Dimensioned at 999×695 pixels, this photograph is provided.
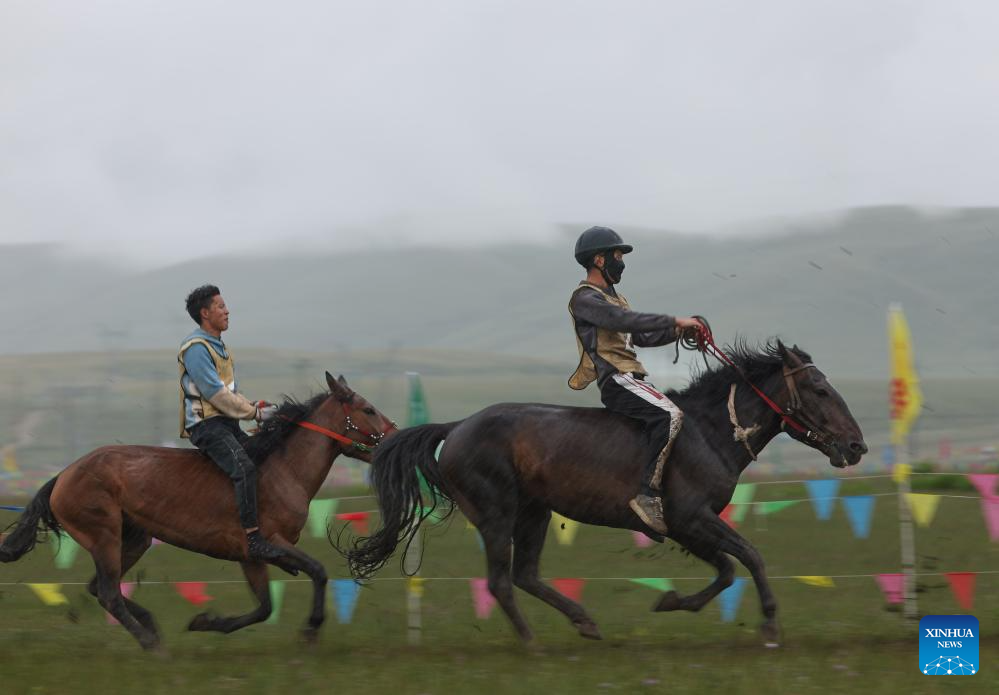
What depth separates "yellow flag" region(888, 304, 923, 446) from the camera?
10.2m

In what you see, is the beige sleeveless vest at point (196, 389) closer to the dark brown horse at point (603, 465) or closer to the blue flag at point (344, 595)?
the dark brown horse at point (603, 465)

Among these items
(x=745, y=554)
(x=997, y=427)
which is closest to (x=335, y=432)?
(x=745, y=554)

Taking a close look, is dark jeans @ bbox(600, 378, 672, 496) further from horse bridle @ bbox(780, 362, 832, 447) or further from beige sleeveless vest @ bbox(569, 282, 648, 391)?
horse bridle @ bbox(780, 362, 832, 447)

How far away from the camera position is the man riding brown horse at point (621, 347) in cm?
912

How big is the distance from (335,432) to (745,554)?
10.6 ft

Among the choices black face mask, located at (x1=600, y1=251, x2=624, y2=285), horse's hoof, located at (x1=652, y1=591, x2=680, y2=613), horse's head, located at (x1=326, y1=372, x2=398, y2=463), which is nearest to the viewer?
horse's hoof, located at (x1=652, y1=591, x2=680, y2=613)

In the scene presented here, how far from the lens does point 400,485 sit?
9.80 m

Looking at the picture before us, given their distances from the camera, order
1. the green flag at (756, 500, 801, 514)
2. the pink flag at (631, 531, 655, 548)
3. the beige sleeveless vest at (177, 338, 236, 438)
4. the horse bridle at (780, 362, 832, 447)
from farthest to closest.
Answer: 1. the pink flag at (631, 531, 655, 548)
2. the green flag at (756, 500, 801, 514)
3. the beige sleeveless vest at (177, 338, 236, 438)
4. the horse bridle at (780, 362, 832, 447)

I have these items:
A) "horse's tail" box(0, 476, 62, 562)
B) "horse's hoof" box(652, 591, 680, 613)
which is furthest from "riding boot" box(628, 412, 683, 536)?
"horse's tail" box(0, 476, 62, 562)

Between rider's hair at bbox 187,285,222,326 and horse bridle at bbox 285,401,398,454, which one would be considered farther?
horse bridle at bbox 285,401,398,454

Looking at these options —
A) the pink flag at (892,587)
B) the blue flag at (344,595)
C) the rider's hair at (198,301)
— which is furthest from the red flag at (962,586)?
the rider's hair at (198,301)

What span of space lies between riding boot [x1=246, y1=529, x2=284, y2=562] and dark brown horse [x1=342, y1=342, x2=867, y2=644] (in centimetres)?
57

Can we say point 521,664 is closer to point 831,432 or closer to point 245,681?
point 245,681

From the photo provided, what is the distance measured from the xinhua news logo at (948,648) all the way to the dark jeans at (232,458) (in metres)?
4.59
